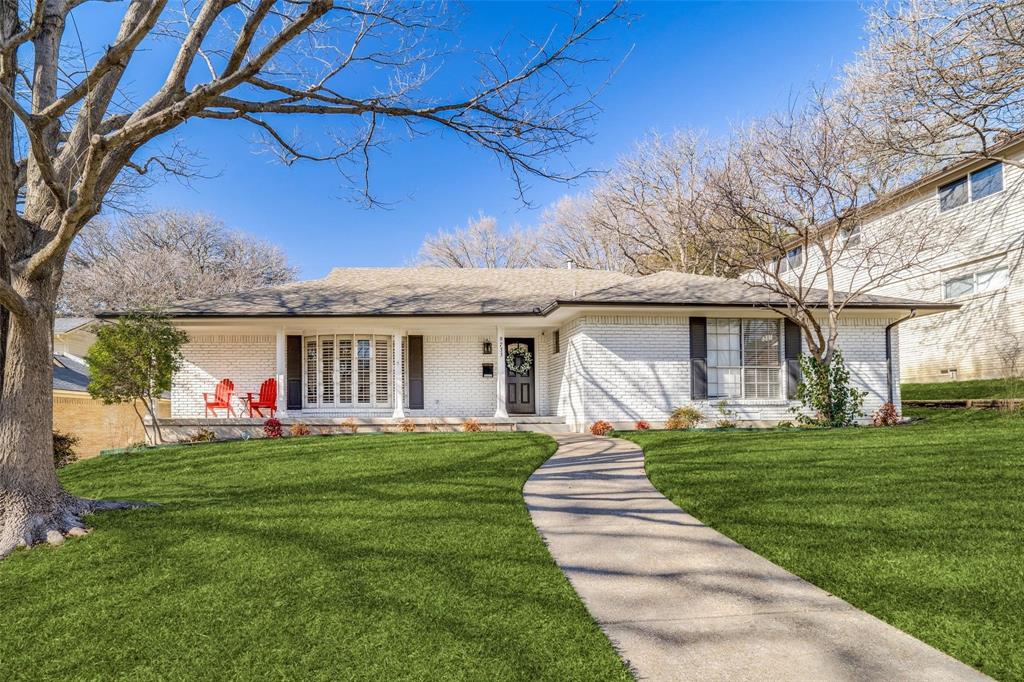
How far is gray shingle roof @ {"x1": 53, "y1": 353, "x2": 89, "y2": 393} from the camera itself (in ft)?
64.8

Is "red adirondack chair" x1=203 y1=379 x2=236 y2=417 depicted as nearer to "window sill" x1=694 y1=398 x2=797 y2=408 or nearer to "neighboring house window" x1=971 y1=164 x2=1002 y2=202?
"window sill" x1=694 y1=398 x2=797 y2=408

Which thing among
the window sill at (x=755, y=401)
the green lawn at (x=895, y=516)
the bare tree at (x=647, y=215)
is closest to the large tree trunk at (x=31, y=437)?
the green lawn at (x=895, y=516)

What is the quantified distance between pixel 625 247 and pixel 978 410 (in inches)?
760

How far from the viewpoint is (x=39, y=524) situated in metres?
4.98

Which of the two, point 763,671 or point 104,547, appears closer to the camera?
point 763,671

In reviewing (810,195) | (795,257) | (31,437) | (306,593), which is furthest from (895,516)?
(795,257)

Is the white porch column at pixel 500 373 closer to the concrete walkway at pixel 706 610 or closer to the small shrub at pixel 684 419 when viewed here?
the small shrub at pixel 684 419

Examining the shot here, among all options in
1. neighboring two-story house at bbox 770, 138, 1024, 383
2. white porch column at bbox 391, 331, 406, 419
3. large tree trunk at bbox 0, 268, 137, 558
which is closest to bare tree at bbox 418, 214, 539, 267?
neighboring two-story house at bbox 770, 138, 1024, 383

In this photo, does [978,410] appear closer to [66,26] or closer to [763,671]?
[763,671]

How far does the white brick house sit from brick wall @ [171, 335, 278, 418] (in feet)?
0.11

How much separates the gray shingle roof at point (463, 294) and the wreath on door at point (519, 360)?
1.46m

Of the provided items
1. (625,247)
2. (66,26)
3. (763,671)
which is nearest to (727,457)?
(763,671)

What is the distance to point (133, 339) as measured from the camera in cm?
1123

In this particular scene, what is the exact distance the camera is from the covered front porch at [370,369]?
47.0 ft
